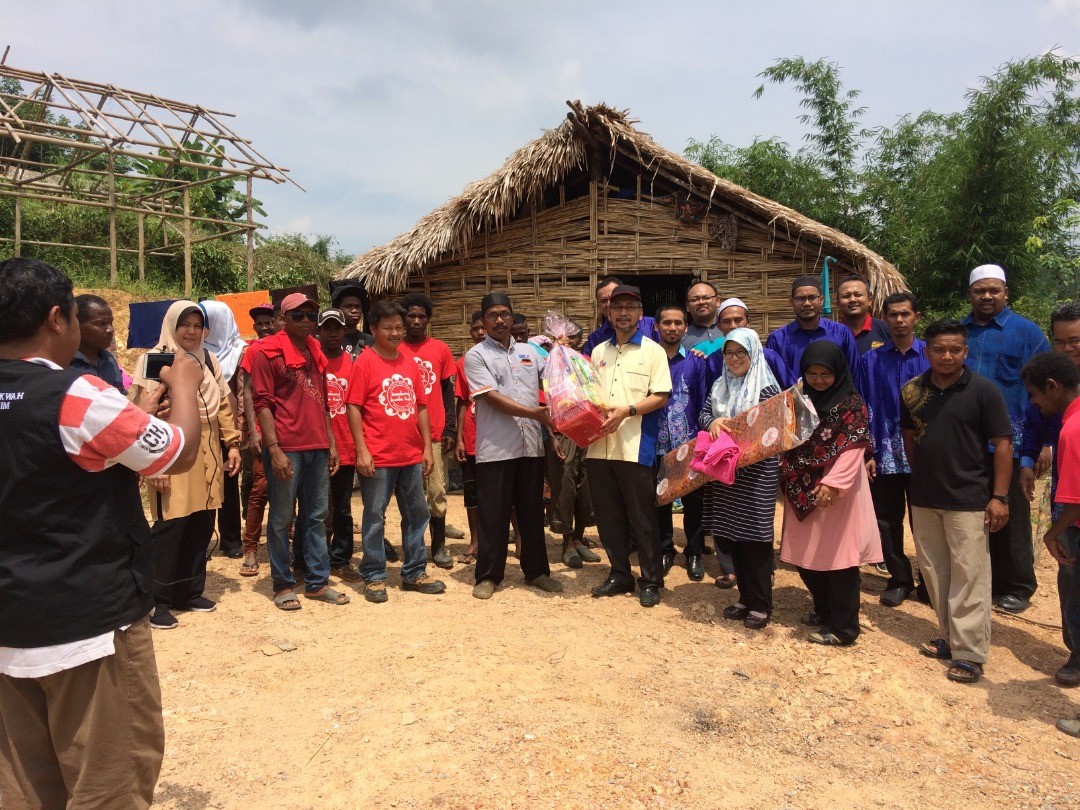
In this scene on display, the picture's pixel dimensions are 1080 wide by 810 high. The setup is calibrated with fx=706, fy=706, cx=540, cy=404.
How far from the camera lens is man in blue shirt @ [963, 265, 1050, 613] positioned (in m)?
4.35

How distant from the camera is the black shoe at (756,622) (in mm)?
3992

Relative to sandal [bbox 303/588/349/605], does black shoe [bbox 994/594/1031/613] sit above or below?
below

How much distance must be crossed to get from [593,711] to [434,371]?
281cm

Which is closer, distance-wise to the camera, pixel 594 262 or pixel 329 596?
pixel 329 596

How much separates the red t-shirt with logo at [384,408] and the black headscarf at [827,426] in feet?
7.63

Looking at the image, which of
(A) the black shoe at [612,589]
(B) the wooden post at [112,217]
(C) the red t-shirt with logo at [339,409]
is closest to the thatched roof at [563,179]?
(C) the red t-shirt with logo at [339,409]

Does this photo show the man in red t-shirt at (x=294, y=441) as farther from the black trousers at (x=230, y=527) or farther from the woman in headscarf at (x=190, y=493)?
the black trousers at (x=230, y=527)

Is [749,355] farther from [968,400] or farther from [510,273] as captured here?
[510,273]

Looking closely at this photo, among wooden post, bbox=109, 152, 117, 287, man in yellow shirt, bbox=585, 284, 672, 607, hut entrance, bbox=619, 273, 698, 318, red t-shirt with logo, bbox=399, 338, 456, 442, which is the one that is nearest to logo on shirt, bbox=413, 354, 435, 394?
red t-shirt with logo, bbox=399, 338, 456, 442

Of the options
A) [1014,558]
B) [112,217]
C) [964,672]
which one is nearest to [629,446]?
[964,672]

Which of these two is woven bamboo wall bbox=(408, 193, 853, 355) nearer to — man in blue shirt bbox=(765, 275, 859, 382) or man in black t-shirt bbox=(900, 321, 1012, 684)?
man in blue shirt bbox=(765, 275, 859, 382)

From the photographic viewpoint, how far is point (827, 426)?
378 cm

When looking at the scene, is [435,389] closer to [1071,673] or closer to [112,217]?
[1071,673]

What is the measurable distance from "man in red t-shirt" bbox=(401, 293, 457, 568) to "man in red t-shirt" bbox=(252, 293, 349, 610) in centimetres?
→ 87
